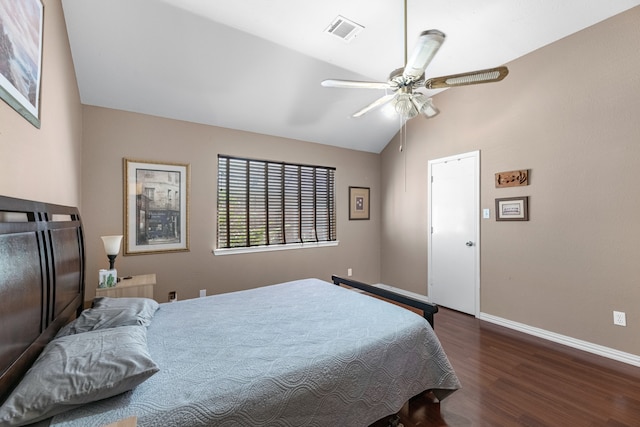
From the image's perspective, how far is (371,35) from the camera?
2666mm

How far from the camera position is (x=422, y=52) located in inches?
63.3

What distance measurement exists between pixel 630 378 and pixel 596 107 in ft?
7.88

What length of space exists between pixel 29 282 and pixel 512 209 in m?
4.08

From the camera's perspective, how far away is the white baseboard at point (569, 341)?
2.47 metres

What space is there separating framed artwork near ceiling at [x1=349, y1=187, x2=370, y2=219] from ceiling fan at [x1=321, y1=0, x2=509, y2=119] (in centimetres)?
258

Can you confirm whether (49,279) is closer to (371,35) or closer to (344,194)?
(371,35)

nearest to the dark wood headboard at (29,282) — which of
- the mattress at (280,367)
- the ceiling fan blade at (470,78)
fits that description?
the mattress at (280,367)

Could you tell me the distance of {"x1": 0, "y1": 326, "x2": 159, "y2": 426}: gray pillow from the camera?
0.90m

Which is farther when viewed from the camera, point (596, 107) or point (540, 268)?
point (540, 268)

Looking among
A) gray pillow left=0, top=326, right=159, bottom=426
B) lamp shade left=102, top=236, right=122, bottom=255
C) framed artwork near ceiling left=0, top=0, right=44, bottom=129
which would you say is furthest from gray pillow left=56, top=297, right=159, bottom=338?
framed artwork near ceiling left=0, top=0, right=44, bottom=129

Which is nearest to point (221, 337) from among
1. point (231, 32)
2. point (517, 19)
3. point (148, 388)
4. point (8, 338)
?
point (148, 388)

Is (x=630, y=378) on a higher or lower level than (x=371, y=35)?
lower

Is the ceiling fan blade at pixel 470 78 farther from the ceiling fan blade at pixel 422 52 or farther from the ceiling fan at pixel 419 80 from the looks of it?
the ceiling fan blade at pixel 422 52

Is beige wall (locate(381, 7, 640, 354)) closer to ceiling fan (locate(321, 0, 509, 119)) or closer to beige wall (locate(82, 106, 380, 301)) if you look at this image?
ceiling fan (locate(321, 0, 509, 119))
